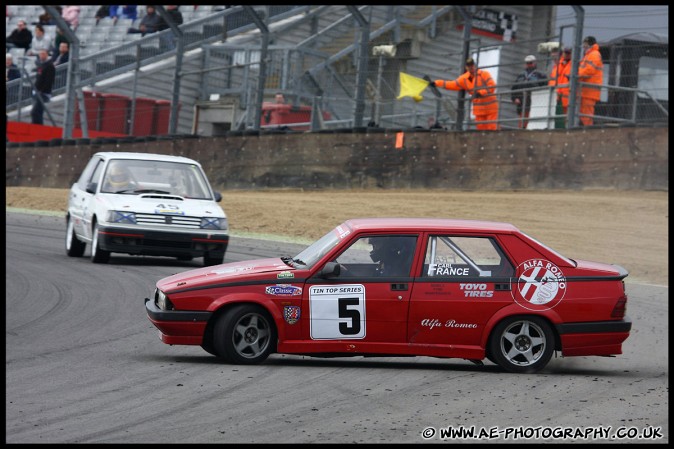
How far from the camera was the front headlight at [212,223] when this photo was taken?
14.7m

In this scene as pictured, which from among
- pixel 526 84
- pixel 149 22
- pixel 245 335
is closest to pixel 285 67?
pixel 149 22

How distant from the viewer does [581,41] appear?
67.5 ft

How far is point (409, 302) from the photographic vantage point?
8.67 metres

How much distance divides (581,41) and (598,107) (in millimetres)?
1216

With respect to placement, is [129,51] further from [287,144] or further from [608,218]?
[608,218]

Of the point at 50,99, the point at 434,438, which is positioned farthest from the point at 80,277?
the point at 50,99

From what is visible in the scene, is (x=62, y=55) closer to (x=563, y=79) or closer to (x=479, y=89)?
(x=479, y=89)

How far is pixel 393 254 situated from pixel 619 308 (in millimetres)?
1752

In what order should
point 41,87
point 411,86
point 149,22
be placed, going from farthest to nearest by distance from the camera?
point 149,22, point 41,87, point 411,86

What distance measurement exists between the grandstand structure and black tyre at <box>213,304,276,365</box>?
42.4 feet

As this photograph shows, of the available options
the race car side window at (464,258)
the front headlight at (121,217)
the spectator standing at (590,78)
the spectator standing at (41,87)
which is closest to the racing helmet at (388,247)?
the race car side window at (464,258)

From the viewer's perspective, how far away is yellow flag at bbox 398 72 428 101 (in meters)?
22.7

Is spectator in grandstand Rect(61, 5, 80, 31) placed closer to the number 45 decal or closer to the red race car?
the red race car

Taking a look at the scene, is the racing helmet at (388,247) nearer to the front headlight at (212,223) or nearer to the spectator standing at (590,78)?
the front headlight at (212,223)
